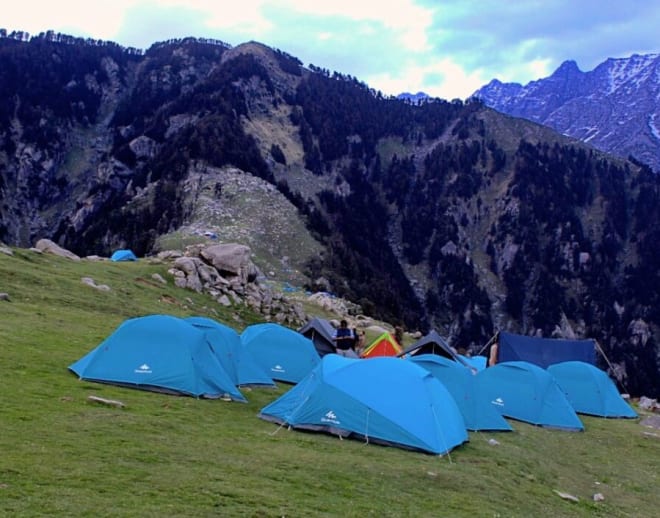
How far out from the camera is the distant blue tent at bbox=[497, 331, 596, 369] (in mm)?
37344

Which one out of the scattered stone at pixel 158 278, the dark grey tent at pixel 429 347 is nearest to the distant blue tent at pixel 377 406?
the dark grey tent at pixel 429 347

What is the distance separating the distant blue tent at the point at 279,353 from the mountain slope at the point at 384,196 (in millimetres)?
94178

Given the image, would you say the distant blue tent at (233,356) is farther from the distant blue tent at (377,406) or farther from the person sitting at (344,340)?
the person sitting at (344,340)

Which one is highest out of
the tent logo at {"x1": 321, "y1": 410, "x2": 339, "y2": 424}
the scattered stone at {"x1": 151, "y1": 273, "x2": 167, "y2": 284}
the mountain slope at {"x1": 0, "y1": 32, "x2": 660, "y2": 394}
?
the mountain slope at {"x1": 0, "y1": 32, "x2": 660, "y2": 394}

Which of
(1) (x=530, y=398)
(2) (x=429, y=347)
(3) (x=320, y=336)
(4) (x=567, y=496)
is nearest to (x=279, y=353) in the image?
(3) (x=320, y=336)

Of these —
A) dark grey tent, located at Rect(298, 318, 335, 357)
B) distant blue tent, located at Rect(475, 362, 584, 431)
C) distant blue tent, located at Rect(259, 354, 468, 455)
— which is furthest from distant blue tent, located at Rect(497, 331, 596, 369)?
distant blue tent, located at Rect(259, 354, 468, 455)

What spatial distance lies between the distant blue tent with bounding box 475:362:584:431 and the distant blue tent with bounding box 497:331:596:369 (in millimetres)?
13866

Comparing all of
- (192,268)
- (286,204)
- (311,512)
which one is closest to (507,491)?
(311,512)

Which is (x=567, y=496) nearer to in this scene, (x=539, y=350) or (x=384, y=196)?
(x=539, y=350)

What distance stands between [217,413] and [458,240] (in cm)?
16843

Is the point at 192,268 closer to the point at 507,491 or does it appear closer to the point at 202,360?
the point at 202,360

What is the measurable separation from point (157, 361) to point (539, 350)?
27923 mm

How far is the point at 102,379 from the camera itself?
1680 centimetres

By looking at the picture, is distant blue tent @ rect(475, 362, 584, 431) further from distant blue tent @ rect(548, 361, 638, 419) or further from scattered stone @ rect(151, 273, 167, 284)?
scattered stone @ rect(151, 273, 167, 284)
